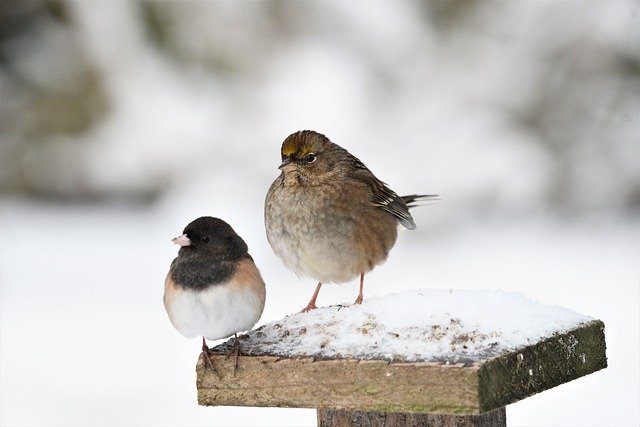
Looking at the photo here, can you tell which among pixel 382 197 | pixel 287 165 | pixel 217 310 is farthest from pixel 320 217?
pixel 217 310

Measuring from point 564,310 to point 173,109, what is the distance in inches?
218

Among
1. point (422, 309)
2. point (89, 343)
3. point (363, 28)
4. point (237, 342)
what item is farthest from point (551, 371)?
point (363, 28)

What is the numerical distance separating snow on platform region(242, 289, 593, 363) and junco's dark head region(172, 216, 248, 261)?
246mm

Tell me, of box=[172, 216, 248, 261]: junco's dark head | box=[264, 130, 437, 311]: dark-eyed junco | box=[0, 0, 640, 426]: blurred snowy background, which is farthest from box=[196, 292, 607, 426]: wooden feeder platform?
box=[0, 0, 640, 426]: blurred snowy background

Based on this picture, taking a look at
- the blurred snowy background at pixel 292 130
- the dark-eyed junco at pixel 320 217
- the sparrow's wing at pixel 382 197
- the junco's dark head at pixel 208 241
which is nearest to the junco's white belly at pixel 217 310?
the junco's dark head at pixel 208 241

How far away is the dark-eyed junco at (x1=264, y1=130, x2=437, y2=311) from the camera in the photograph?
4223 millimetres

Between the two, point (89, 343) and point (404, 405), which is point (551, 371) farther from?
point (89, 343)

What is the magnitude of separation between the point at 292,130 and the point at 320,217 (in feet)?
12.6

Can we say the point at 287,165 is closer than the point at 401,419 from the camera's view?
No

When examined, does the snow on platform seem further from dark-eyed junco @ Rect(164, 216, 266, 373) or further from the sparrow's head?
the sparrow's head

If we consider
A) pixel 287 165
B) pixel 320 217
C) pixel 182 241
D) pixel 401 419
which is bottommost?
pixel 401 419

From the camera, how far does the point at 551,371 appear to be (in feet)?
9.46

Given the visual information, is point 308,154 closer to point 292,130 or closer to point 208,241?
point 208,241

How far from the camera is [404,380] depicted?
2.70 metres
